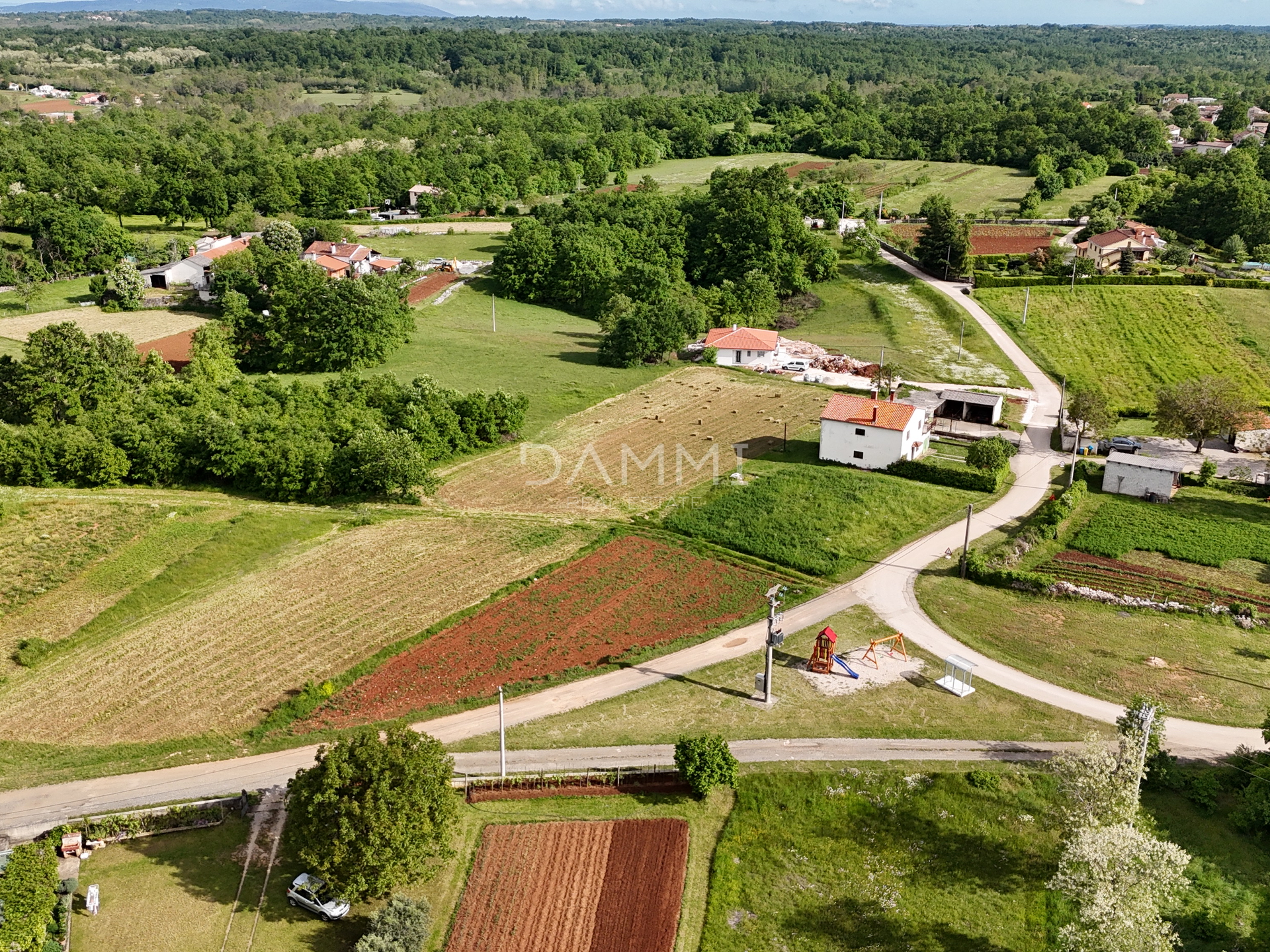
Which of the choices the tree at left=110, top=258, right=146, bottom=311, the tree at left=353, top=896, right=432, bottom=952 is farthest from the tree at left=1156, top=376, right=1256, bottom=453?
the tree at left=110, top=258, right=146, bottom=311

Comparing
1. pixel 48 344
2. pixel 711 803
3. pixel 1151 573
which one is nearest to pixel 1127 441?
pixel 1151 573

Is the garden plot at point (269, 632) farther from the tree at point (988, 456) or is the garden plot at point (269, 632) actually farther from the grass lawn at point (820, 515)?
the tree at point (988, 456)

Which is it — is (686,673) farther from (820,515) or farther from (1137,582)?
(1137,582)

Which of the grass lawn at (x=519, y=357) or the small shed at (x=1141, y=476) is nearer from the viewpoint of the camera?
the small shed at (x=1141, y=476)

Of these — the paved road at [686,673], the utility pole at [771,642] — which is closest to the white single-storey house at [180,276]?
the paved road at [686,673]

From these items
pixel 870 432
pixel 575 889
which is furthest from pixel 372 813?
pixel 870 432

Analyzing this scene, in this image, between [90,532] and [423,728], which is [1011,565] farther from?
[90,532]
